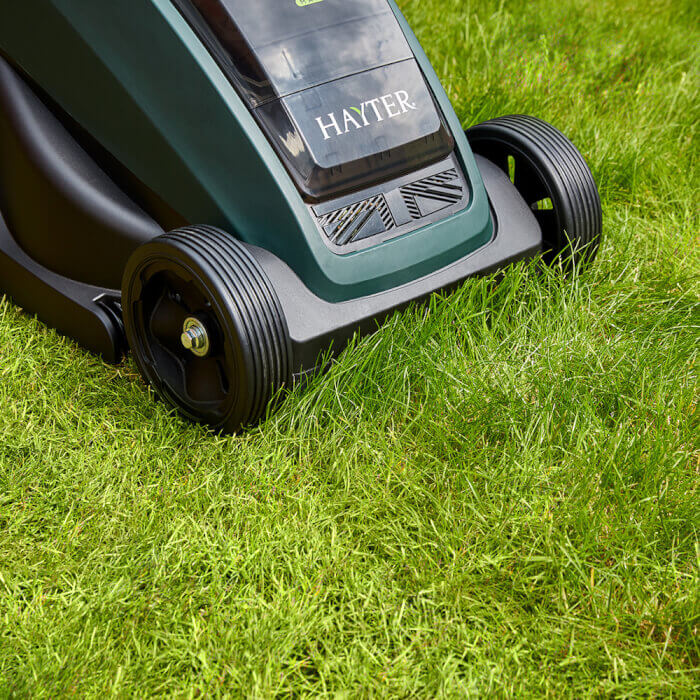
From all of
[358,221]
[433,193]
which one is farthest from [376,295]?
[433,193]

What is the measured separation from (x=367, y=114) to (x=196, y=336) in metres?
0.58

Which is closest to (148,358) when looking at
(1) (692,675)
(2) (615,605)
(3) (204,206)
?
(3) (204,206)

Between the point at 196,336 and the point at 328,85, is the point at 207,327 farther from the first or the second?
the point at 328,85

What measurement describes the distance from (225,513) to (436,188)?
0.82 meters

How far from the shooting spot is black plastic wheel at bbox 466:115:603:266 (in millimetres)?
1944

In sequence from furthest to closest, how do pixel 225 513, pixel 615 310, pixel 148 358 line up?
pixel 615 310 → pixel 148 358 → pixel 225 513

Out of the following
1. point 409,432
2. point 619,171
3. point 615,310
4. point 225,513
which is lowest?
point 619,171

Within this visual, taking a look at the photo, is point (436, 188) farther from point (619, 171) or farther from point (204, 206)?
point (619, 171)

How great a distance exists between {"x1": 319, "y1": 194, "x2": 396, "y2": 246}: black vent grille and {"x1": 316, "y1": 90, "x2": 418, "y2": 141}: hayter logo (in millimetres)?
148

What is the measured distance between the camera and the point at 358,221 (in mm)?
1731

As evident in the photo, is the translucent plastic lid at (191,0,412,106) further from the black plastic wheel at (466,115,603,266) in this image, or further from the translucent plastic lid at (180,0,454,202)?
the black plastic wheel at (466,115,603,266)

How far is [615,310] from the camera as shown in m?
2.01

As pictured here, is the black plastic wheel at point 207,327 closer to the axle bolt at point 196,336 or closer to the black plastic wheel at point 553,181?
the axle bolt at point 196,336

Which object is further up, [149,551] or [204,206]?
[204,206]
